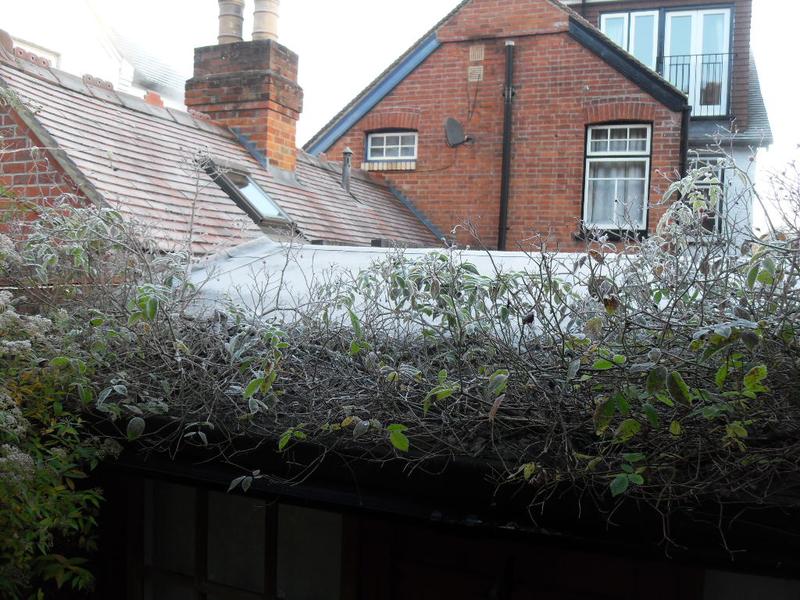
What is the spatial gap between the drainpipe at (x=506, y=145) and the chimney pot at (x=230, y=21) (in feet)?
14.9

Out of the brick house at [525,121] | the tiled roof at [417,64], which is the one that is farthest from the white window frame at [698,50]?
the brick house at [525,121]

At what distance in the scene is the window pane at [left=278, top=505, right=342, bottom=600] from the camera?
343 cm

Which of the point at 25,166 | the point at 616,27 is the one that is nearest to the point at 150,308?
the point at 25,166

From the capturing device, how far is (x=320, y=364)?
2.94 metres

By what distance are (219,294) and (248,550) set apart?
4.36 feet

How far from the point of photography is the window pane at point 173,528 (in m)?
3.75

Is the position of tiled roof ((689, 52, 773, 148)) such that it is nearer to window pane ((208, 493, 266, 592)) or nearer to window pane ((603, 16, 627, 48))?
window pane ((603, 16, 627, 48))

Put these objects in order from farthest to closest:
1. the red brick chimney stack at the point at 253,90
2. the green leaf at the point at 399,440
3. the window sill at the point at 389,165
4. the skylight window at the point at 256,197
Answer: the window sill at the point at 389,165 → the red brick chimney stack at the point at 253,90 → the skylight window at the point at 256,197 → the green leaf at the point at 399,440

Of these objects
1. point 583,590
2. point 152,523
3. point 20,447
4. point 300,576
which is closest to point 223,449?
point 20,447

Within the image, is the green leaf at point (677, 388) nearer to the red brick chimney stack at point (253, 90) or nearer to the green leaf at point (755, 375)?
the green leaf at point (755, 375)

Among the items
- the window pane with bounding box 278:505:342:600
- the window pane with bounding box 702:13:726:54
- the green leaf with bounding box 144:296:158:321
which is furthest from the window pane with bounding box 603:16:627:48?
the green leaf with bounding box 144:296:158:321

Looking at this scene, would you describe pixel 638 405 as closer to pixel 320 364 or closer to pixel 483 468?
pixel 483 468

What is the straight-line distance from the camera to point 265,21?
31.2ft

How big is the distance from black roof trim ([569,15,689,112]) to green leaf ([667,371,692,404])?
10.5 m
